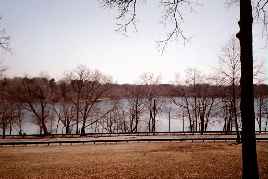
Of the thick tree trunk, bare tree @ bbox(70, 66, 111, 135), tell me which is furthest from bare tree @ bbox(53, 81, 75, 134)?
the thick tree trunk

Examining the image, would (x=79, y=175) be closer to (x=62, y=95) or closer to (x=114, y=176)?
(x=114, y=176)

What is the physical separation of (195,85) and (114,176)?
46.1 metres

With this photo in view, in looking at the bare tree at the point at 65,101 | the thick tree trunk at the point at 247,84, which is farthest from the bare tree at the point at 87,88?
the thick tree trunk at the point at 247,84

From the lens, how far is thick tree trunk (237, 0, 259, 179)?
7824 mm

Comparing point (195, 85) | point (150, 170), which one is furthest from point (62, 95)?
point (150, 170)

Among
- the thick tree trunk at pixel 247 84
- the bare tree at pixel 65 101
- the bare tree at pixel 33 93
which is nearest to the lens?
the thick tree trunk at pixel 247 84

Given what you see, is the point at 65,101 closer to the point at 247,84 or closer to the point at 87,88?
the point at 87,88

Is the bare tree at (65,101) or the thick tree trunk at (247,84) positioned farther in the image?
the bare tree at (65,101)

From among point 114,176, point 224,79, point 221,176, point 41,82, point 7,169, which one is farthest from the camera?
point 41,82

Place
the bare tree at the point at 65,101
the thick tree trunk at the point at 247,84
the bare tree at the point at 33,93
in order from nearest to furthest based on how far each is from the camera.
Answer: the thick tree trunk at the point at 247,84, the bare tree at the point at 33,93, the bare tree at the point at 65,101

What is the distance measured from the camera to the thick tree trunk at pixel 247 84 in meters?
7.82

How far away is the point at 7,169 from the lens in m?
17.1

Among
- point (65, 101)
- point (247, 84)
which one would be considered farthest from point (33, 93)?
point (247, 84)

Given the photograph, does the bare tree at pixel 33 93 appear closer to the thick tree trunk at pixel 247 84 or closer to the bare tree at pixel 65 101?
the bare tree at pixel 65 101
